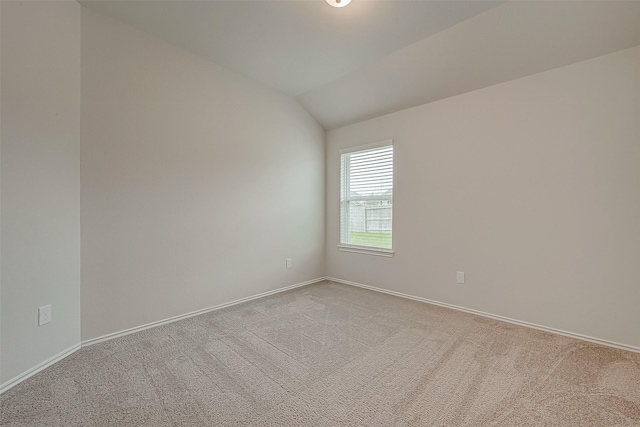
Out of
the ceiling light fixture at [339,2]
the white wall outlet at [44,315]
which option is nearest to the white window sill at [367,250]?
the ceiling light fixture at [339,2]

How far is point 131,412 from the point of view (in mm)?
1437

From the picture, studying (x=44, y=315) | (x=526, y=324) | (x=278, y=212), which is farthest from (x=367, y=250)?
(x=44, y=315)

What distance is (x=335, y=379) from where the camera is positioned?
1.73 metres

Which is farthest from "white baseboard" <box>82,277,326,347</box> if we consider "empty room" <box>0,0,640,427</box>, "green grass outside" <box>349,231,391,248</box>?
"green grass outside" <box>349,231,391,248</box>

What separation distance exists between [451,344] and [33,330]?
2996mm

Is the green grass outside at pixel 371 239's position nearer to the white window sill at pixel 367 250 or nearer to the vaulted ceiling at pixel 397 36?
the white window sill at pixel 367 250

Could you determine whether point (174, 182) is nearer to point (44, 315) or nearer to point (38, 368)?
point (44, 315)

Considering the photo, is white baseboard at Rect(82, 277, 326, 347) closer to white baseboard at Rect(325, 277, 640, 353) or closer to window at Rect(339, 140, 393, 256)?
window at Rect(339, 140, 393, 256)

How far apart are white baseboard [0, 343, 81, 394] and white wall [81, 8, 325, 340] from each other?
5.8 inches

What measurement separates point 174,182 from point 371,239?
98.8 inches

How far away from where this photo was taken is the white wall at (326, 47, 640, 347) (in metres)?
2.13

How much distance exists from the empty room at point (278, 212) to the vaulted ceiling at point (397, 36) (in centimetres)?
2

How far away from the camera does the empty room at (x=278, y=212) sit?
164 centimetres

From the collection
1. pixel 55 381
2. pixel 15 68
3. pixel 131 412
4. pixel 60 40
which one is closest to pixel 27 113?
pixel 15 68
